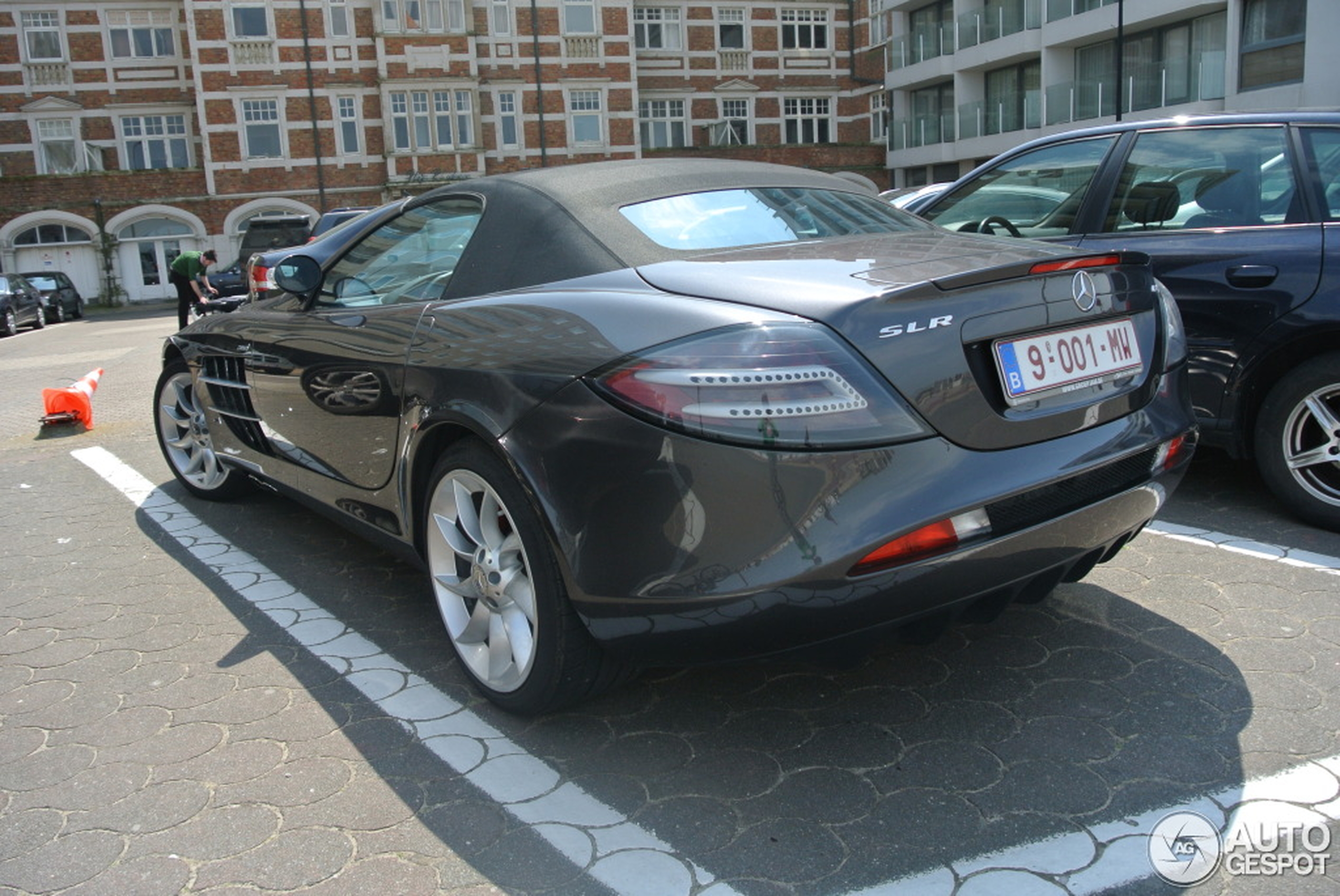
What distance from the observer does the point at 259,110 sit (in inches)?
1527

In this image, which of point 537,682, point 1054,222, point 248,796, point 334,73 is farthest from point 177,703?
point 334,73

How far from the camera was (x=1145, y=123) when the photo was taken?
4.88 metres

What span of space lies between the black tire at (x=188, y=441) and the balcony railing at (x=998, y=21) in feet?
106

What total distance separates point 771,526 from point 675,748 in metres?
0.83

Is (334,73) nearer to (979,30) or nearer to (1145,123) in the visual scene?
(979,30)

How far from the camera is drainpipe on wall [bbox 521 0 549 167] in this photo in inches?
1583

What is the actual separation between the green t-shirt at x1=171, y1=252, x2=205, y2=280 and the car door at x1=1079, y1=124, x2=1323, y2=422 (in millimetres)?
16422

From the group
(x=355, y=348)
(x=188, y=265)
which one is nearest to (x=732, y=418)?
(x=355, y=348)

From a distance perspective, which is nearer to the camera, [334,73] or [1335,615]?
[1335,615]

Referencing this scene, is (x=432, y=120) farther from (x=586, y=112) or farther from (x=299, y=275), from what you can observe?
(x=299, y=275)

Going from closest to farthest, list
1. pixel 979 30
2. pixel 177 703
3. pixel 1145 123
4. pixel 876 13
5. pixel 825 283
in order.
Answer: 1. pixel 825 283
2. pixel 177 703
3. pixel 1145 123
4. pixel 979 30
5. pixel 876 13

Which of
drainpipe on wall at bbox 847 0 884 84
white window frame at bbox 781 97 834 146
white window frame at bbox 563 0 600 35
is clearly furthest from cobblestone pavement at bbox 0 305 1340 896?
drainpipe on wall at bbox 847 0 884 84

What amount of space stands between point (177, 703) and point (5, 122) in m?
Result: 44.6

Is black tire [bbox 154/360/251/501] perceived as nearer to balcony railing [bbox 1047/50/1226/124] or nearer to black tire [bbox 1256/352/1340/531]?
black tire [bbox 1256/352/1340/531]
